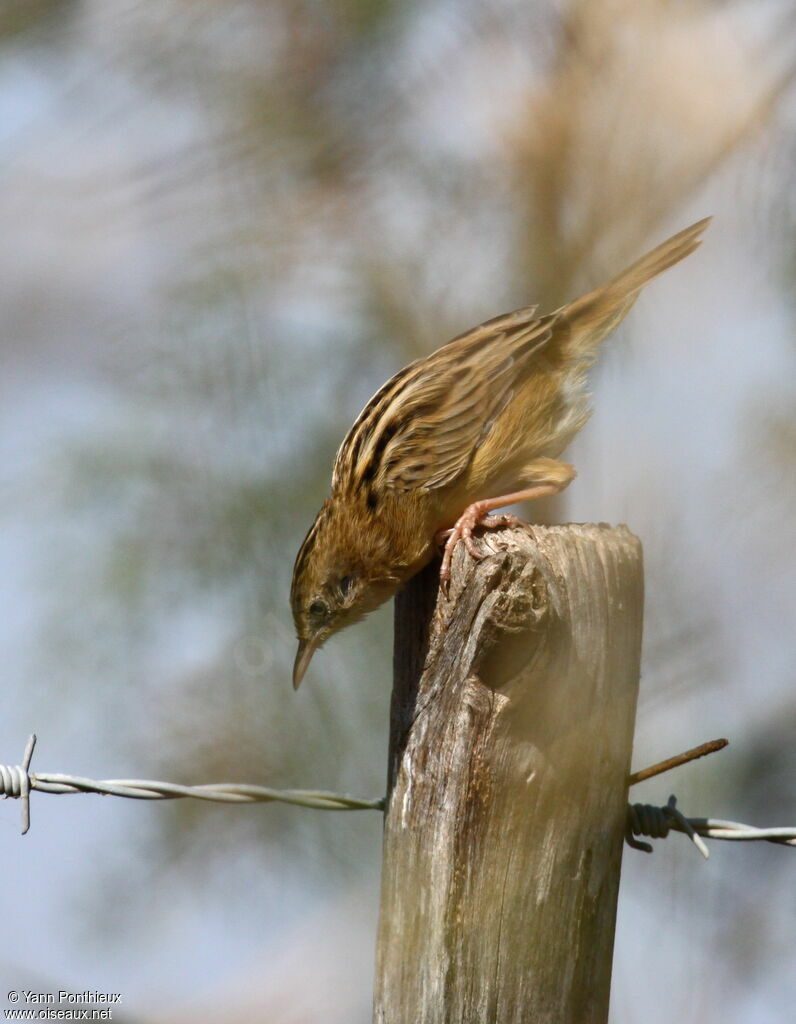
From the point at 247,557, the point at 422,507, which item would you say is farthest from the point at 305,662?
the point at 422,507

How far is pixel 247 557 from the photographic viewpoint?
12.7 ft

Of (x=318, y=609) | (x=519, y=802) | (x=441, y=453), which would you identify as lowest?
A: (x=519, y=802)

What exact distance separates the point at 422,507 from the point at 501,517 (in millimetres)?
703

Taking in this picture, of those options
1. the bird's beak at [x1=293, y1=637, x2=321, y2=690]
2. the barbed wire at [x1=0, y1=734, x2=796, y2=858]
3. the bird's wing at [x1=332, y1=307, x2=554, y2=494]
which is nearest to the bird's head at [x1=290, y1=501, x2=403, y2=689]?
the bird's beak at [x1=293, y1=637, x2=321, y2=690]

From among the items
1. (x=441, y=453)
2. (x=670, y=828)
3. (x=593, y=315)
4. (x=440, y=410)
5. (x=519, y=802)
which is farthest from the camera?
(x=593, y=315)

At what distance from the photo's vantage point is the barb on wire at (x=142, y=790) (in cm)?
286

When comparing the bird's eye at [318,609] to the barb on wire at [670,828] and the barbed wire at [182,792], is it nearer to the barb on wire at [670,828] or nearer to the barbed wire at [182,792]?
the barbed wire at [182,792]

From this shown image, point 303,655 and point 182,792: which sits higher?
point 303,655

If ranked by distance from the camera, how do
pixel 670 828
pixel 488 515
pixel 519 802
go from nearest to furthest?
pixel 519 802 → pixel 670 828 → pixel 488 515

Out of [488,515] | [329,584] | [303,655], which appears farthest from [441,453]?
[303,655]

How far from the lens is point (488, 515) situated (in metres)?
3.73

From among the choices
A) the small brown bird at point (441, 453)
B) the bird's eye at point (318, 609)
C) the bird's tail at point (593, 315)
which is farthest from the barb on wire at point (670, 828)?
the bird's tail at point (593, 315)

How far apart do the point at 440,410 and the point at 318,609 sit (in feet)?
2.84

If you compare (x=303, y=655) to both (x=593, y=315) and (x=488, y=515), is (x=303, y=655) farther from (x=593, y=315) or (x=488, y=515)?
(x=593, y=315)
